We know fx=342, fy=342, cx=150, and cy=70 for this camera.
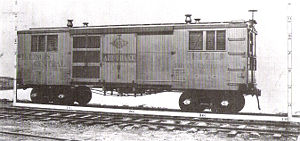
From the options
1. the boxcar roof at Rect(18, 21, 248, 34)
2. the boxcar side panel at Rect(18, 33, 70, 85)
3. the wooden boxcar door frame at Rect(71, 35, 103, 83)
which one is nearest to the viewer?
the boxcar roof at Rect(18, 21, 248, 34)

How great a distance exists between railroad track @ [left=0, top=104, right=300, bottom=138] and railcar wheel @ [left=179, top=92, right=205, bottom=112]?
702mm

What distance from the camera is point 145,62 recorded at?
41.0ft

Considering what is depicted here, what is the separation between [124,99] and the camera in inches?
647

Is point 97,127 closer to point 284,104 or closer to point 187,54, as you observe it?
point 187,54

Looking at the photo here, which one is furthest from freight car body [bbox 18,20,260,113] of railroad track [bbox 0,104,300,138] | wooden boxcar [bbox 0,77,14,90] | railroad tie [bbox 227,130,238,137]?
wooden boxcar [bbox 0,77,14,90]

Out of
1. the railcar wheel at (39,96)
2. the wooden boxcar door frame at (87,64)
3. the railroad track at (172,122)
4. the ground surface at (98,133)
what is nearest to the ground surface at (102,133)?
the ground surface at (98,133)

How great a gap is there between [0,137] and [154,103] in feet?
26.6

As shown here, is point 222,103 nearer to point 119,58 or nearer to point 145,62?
point 145,62

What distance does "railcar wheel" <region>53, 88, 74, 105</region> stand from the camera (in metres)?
13.8

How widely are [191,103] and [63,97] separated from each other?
534 centimetres

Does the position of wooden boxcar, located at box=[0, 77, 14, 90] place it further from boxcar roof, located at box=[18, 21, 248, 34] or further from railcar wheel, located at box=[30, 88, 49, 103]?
boxcar roof, located at box=[18, 21, 248, 34]

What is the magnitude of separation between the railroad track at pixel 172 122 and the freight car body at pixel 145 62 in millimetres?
1220

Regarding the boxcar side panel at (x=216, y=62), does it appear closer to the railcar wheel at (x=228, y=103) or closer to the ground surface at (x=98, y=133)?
the railcar wheel at (x=228, y=103)

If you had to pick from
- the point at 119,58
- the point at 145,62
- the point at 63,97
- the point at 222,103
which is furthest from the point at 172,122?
the point at 63,97
